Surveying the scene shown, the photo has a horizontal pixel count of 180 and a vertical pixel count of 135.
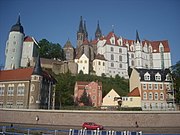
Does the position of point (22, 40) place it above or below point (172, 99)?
above

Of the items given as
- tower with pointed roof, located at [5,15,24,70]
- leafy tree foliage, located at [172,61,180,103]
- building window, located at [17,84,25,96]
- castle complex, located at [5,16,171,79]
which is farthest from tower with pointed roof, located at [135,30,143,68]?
building window, located at [17,84,25,96]

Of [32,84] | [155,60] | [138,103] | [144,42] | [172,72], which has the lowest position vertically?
[138,103]

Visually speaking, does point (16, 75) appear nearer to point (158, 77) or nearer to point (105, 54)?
point (158, 77)

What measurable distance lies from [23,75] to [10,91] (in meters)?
4.59

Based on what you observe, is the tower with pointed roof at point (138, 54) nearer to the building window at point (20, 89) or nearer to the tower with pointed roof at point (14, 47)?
the tower with pointed roof at point (14, 47)

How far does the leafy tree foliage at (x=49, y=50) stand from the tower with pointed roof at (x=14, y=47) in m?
9.93

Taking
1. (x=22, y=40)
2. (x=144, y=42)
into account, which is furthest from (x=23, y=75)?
(x=144, y=42)

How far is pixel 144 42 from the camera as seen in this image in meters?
106

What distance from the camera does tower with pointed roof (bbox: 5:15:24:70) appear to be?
83750 mm

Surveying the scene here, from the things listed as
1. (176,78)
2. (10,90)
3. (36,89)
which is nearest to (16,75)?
(10,90)

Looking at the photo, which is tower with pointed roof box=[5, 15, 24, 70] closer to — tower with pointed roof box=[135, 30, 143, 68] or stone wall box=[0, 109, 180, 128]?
tower with pointed roof box=[135, 30, 143, 68]

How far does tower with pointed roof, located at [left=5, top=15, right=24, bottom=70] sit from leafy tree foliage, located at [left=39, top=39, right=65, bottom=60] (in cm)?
993

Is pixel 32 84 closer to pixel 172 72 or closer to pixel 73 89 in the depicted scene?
pixel 73 89

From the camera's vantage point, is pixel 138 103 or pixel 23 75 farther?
pixel 138 103
